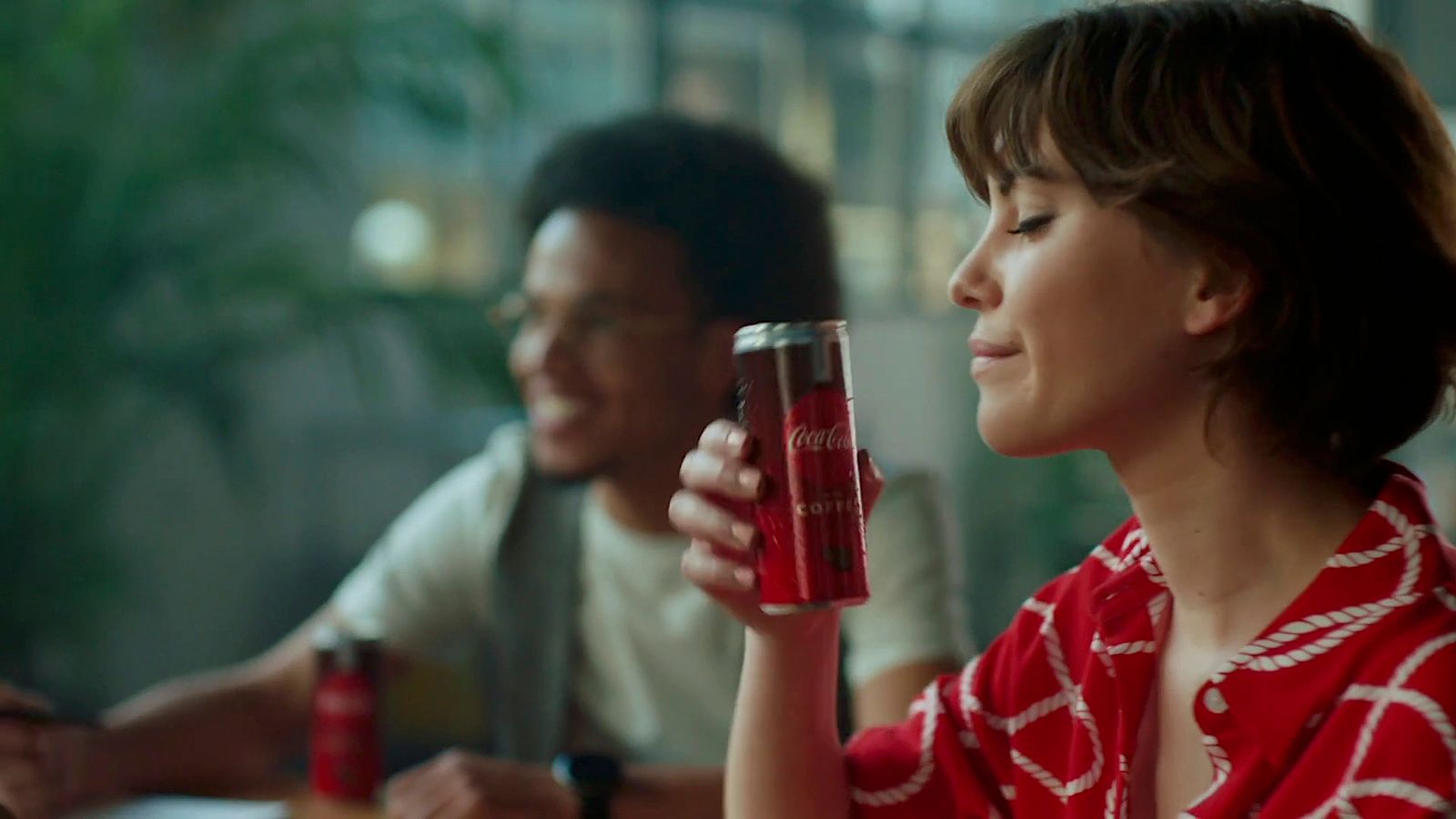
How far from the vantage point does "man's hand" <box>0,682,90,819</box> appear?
1.36 m

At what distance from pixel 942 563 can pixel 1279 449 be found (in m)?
0.68

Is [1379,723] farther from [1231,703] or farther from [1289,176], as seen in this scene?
[1289,176]

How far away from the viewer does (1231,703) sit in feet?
2.80

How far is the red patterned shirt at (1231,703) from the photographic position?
781 mm

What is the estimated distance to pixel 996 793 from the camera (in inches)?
40.5

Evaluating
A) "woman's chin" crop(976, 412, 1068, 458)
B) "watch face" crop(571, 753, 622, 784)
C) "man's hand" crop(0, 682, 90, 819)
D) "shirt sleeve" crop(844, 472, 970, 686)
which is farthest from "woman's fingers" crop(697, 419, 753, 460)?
"man's hand" crop(0, 682, 90, 819)

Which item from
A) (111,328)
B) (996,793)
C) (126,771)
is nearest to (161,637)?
(111,328)

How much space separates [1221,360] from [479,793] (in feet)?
2.34

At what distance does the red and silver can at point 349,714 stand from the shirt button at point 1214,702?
80 centimetres

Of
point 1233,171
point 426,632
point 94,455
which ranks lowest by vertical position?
point 426,632

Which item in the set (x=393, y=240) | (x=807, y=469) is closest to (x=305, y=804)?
(x=807, y=469)

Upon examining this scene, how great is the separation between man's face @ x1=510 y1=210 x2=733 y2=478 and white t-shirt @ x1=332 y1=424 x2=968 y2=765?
9 centimetres

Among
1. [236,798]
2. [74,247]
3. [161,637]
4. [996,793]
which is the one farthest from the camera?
[161,637]

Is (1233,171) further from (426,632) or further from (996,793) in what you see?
(426,632)
